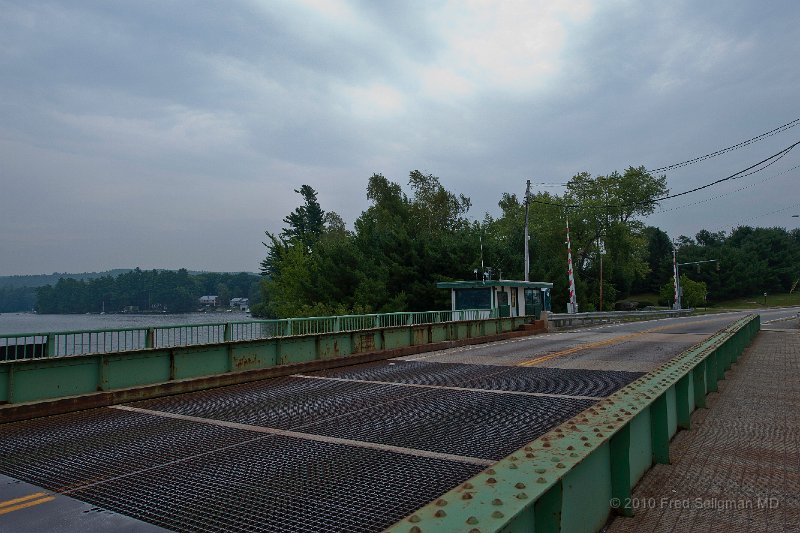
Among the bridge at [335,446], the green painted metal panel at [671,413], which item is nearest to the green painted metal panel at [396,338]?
the bridge at [335,446]

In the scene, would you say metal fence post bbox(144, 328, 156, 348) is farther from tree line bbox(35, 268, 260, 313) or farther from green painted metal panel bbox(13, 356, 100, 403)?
tree line bbox(35, 268, 260, 313)

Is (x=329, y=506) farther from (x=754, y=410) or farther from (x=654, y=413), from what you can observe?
(x=754, y=410)

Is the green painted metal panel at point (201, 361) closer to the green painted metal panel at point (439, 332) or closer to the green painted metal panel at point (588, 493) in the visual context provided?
the green painted metal panel at point (588, 493)

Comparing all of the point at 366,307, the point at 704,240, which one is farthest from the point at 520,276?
the point at 704,240

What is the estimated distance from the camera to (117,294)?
477ft

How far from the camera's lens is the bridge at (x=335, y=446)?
11.5 ft

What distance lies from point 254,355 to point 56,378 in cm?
434

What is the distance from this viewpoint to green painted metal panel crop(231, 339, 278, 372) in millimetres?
12508

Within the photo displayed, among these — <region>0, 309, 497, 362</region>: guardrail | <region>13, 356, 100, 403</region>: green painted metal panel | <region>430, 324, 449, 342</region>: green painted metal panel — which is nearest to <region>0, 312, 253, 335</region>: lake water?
<region>0, 309, 497, 362</region>: guardrail

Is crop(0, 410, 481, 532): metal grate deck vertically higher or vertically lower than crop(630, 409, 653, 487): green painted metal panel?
lower

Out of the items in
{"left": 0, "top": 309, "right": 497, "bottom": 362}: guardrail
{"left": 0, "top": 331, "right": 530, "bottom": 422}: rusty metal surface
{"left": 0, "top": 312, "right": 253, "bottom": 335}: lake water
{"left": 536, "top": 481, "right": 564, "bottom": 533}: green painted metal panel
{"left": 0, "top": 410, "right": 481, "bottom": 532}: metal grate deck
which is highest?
{"left": 0, "top": 309, "right": 497, "bottom": 362}: guardrail

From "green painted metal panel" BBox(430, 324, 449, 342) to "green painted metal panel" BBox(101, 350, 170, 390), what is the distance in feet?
37.4

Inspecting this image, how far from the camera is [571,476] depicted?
334cm

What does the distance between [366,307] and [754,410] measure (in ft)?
121
